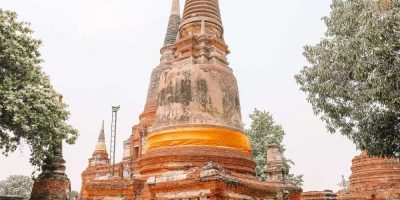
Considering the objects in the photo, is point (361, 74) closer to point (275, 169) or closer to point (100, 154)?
point (275, 169)

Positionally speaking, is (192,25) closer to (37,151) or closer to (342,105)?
(342,105)

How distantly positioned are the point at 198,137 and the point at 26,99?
6.07m

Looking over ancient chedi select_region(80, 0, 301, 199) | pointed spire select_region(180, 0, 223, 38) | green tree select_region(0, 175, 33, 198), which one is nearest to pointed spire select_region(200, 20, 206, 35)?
ancient chedi select_region(80, 0, 301, 199)

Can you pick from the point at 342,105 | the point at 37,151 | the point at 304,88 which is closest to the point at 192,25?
the point at 304,88

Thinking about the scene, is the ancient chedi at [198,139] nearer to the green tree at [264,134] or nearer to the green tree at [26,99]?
the green tree at [26,99]

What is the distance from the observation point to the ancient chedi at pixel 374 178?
947 inches

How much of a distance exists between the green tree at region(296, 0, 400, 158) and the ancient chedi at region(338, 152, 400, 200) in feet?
42.4

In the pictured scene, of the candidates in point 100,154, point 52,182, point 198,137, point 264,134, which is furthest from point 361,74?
point 100,154

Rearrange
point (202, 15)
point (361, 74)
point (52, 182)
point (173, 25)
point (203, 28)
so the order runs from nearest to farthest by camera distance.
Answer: point (361, 74) → point (52, 182) → point (203, 28) → point (202, 15) → point (173, 25)

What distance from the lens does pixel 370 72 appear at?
10258 mm

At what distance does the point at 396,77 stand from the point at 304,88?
3742 mm

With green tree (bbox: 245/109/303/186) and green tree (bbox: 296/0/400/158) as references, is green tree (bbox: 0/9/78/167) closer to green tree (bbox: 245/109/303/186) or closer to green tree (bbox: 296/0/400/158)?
green tree (bbox: 296/0/400/158)

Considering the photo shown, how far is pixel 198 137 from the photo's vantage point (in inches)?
506

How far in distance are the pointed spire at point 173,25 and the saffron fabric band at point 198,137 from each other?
13.8 metres
